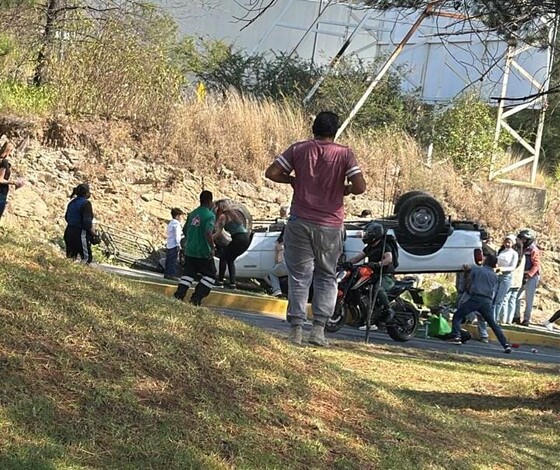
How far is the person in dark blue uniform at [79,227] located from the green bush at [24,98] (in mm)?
7903

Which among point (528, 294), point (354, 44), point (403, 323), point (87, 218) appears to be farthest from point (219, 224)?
point (354, 44)

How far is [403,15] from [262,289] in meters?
9.71

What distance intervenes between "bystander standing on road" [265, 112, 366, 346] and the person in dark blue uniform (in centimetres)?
674

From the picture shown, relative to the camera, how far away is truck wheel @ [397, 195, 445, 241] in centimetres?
1809

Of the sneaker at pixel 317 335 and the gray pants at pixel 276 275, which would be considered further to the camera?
the gray pants at pixel 276 275

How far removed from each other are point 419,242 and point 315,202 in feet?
34.8

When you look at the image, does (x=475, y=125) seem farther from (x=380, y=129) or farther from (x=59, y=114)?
(x=59, y=114)

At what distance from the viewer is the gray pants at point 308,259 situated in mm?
7906

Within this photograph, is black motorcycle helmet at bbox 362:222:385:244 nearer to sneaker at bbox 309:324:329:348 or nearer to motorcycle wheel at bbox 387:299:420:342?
motorcycle wheel at bbox 387:299:420:342

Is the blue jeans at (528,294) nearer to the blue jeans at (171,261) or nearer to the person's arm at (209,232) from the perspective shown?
the blue jeans at (171,261)

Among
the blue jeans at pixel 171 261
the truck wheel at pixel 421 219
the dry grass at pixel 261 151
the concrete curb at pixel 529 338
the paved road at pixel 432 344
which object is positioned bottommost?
the paved road at pixel 432 344

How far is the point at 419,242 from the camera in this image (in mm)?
18203

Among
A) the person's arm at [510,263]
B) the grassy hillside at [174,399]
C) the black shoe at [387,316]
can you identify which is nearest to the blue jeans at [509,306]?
the person's arm at [510,263]

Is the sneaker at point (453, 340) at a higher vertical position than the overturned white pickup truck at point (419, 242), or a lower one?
lower
